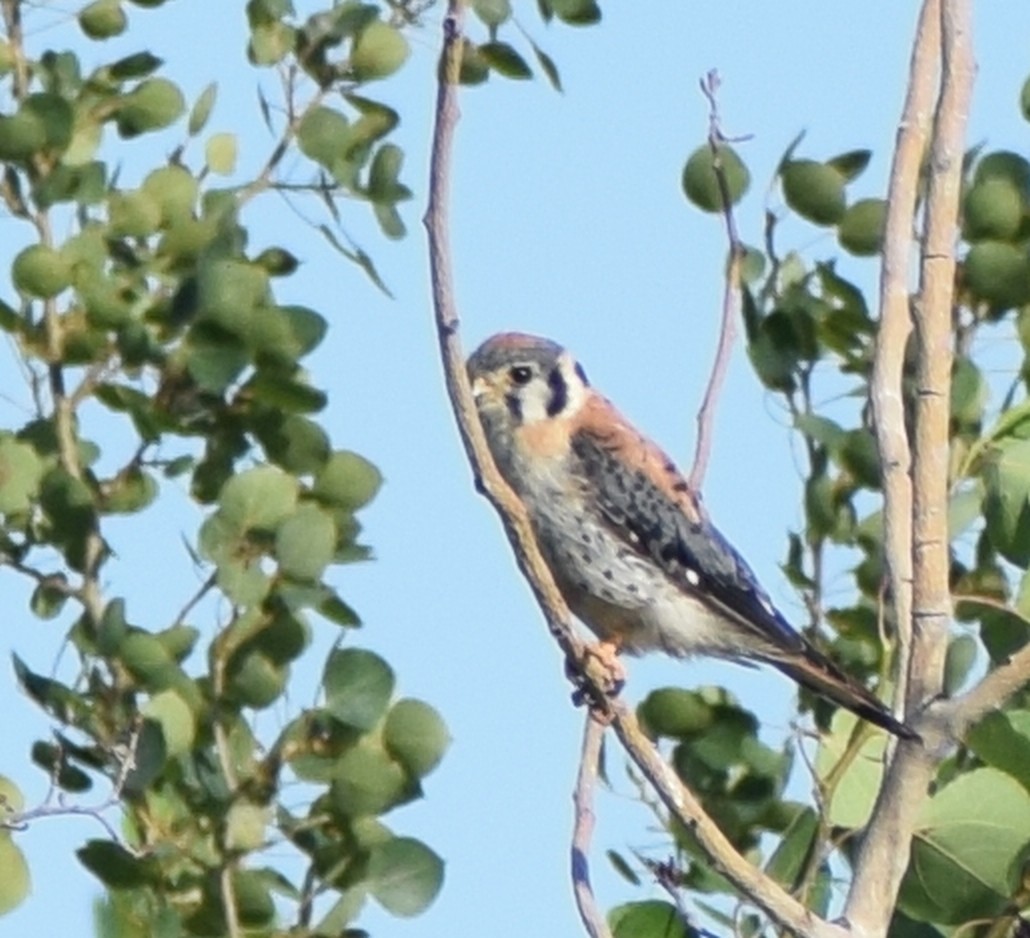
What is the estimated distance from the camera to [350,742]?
2.94 metres

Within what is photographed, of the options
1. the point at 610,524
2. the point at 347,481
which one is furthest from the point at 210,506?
the point at 610,524

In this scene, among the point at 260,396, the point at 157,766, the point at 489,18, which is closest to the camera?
the point at 157,766

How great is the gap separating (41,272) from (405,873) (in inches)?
31.9

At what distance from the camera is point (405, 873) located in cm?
297

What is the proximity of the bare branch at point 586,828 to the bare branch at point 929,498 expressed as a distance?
0.26m

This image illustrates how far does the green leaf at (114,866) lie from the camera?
2.93m

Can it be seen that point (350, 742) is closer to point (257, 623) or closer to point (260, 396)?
point (257, 623)

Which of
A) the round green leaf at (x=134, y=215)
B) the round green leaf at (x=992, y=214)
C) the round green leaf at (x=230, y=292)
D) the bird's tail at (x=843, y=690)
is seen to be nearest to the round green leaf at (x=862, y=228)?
the round green leaf at (x=992, y=214)

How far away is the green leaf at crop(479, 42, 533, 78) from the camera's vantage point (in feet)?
11.0

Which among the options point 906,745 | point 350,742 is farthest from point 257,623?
point 906,745

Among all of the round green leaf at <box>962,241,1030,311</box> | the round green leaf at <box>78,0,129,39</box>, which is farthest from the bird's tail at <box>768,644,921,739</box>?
the round green leaf at <box>78,0,129,39</box>

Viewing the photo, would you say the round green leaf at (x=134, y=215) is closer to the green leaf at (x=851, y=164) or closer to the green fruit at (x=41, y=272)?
the green fruit at (x=41, y=272)

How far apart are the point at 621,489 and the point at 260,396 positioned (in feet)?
5.21

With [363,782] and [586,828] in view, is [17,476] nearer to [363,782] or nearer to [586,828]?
[363,782]
